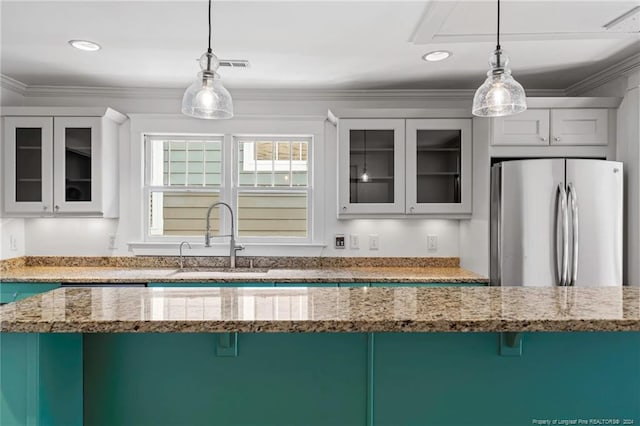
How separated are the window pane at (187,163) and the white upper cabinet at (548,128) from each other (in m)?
2.33

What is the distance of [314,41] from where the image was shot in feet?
8.45

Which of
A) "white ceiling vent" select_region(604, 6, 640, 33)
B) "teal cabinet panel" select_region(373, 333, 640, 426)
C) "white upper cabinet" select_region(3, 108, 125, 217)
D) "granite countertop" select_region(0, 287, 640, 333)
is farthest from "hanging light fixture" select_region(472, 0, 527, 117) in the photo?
"white upper cabinet" select_region(3, 108, 125, 217)

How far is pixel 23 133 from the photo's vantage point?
324 cm

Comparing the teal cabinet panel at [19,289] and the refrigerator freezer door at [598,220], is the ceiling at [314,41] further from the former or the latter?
the teal cabinet panel at [19,289]

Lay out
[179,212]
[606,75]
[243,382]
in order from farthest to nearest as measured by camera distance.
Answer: [179,212], [606,75], [243,382]

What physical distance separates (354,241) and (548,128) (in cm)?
173

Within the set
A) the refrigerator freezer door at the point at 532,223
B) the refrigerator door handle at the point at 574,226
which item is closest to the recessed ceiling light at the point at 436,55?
the refrigerator freezer door at the point at 532,223

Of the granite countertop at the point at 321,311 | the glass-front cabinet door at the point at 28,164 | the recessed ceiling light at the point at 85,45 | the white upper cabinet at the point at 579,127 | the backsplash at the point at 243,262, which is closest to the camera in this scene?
the granite countertop at the point at 321,311

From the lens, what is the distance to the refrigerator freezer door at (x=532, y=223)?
2.73m

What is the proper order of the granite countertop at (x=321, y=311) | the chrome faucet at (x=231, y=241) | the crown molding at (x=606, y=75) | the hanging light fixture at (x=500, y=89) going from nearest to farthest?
the granite countertop at (x=321, y=311), the hanging light fixture at (x=500, y=89), the crown molding at (x=606, y=75), the chrome faucet at (x=231, y=241)

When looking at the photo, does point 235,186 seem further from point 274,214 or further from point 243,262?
point 243,262

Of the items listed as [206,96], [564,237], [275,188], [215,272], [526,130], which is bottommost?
[215,272]

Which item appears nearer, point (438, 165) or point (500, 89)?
point (500, 89)

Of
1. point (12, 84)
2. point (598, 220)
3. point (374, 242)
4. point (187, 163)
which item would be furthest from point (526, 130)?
point (12, 84)
